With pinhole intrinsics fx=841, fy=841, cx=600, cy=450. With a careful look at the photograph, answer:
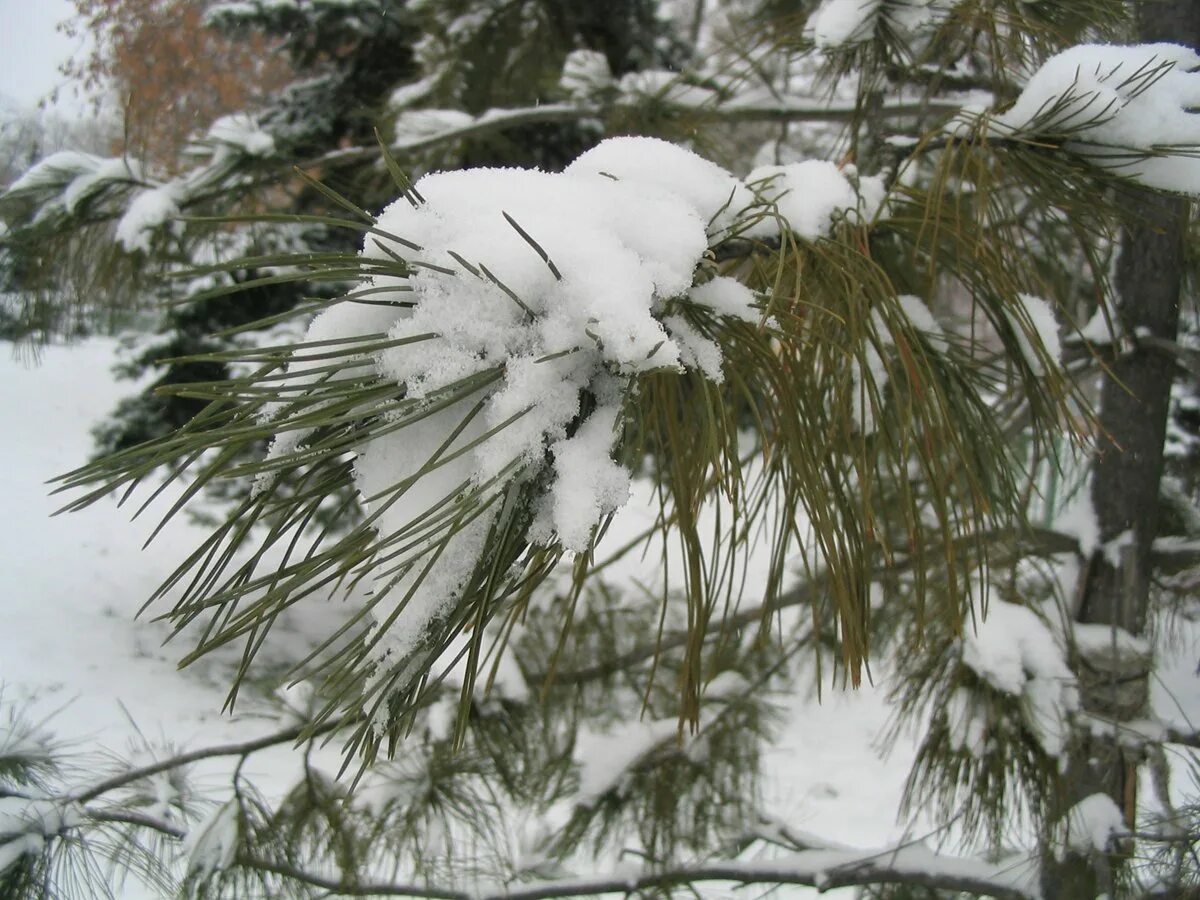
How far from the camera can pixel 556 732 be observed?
3.68 ft

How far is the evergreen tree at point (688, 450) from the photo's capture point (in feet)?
0.93

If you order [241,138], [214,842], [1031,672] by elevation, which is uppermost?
[241,138]

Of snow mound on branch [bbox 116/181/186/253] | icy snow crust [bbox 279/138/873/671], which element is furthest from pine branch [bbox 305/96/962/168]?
icy snow crust [bbox 279/138/873/671]

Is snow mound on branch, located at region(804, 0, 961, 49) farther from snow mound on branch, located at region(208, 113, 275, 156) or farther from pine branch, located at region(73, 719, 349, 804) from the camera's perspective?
pine branch, located at region(73, 719, 349, 804)

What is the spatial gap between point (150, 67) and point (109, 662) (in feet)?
4.07

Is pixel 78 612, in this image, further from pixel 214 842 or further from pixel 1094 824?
pixel 1094 824

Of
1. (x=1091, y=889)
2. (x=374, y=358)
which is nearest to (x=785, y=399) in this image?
(x=374, y=358)

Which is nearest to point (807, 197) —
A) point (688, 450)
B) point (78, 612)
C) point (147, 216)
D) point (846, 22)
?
point (688, 450)

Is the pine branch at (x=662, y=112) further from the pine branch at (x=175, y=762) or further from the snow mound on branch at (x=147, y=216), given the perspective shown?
the pine branch at (x=175, y=762)

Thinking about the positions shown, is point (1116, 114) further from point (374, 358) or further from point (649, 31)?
point (649, 31)

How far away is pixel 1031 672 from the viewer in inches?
29.2

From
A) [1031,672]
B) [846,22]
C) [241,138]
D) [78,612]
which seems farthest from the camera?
[78,612]

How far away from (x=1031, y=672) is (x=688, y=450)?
502 mm

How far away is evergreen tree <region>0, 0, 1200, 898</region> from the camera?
28cm
